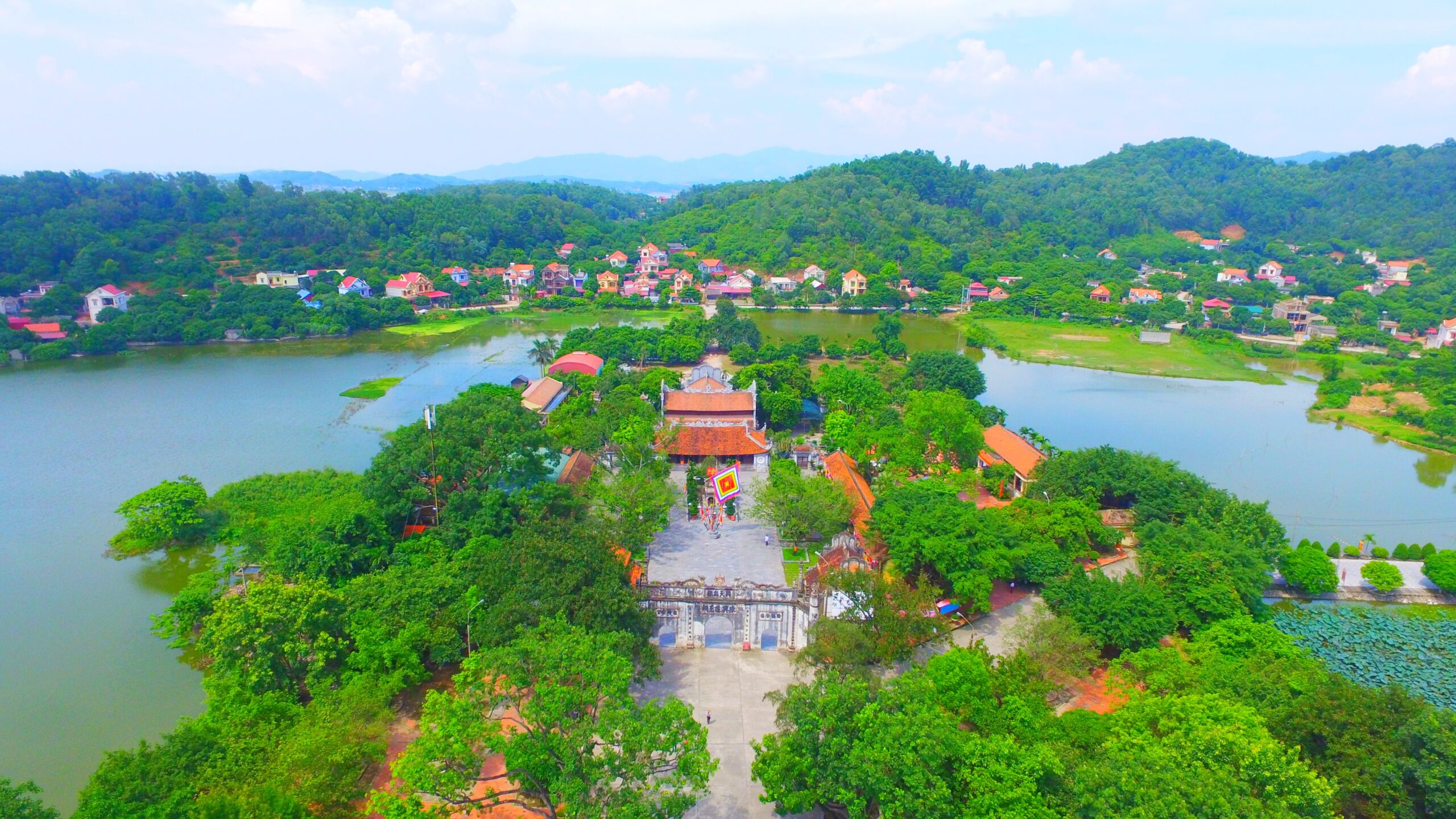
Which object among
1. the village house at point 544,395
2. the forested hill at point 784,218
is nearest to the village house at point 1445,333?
the forested hill at point 784,218

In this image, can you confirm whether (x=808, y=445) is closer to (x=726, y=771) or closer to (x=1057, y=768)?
(x=726, y=771)

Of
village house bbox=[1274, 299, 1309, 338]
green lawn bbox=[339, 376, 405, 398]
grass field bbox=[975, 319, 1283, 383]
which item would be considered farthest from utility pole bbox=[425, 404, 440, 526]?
village house bbox=[1274, 299, 1309, 338]

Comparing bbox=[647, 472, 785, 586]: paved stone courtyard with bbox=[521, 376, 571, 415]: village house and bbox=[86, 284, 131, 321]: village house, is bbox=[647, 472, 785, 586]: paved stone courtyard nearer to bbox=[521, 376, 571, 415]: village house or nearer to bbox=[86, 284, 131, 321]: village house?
bbox=[521, 376, 571, 415]: village house

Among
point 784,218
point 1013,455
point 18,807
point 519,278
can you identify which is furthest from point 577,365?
point 784,218

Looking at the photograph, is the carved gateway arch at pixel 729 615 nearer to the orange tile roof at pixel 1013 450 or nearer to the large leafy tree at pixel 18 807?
the large leafy tree at pixel 18 807

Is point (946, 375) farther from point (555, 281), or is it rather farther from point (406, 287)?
point (406, 287)

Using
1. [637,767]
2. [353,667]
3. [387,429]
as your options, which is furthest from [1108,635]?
[387,429]
